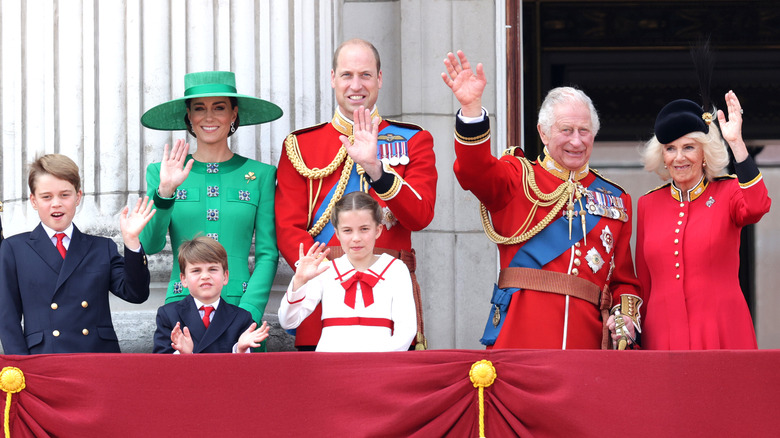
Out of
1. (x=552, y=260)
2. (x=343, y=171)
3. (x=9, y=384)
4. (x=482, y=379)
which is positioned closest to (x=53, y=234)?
(x=9, y=384)

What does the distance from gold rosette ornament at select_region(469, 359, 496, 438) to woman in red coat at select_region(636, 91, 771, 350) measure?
907mm

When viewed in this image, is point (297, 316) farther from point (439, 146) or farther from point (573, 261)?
point (439, 146)

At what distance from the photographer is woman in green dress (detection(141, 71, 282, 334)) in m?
4.45

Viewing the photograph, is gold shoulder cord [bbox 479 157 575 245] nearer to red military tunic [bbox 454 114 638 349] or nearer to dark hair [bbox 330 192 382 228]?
red military tunic [bbox 454 114 638 349]

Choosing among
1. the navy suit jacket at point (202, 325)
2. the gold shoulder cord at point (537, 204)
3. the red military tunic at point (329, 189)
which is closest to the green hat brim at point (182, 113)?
the red military tunic at point (329, 189)

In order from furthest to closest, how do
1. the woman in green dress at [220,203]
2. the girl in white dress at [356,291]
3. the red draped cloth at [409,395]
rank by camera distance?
the woman in green dress at [220,203] → the girl in white dress at [356,291] → the red draped cloth at [409,395]

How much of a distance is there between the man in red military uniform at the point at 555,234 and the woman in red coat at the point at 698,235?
0.12 m

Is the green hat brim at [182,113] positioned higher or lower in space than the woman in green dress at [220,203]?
higher

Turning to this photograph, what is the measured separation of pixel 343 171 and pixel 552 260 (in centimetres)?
81

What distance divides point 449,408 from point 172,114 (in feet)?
6.18

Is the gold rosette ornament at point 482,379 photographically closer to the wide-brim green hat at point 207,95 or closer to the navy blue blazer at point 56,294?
the navy blue blazer at point 56,294

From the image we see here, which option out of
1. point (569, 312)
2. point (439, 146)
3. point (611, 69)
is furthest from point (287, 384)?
point (611, 69)

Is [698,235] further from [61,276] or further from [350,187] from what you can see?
[61,276]

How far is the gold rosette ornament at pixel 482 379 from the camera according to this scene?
3.62 meters
